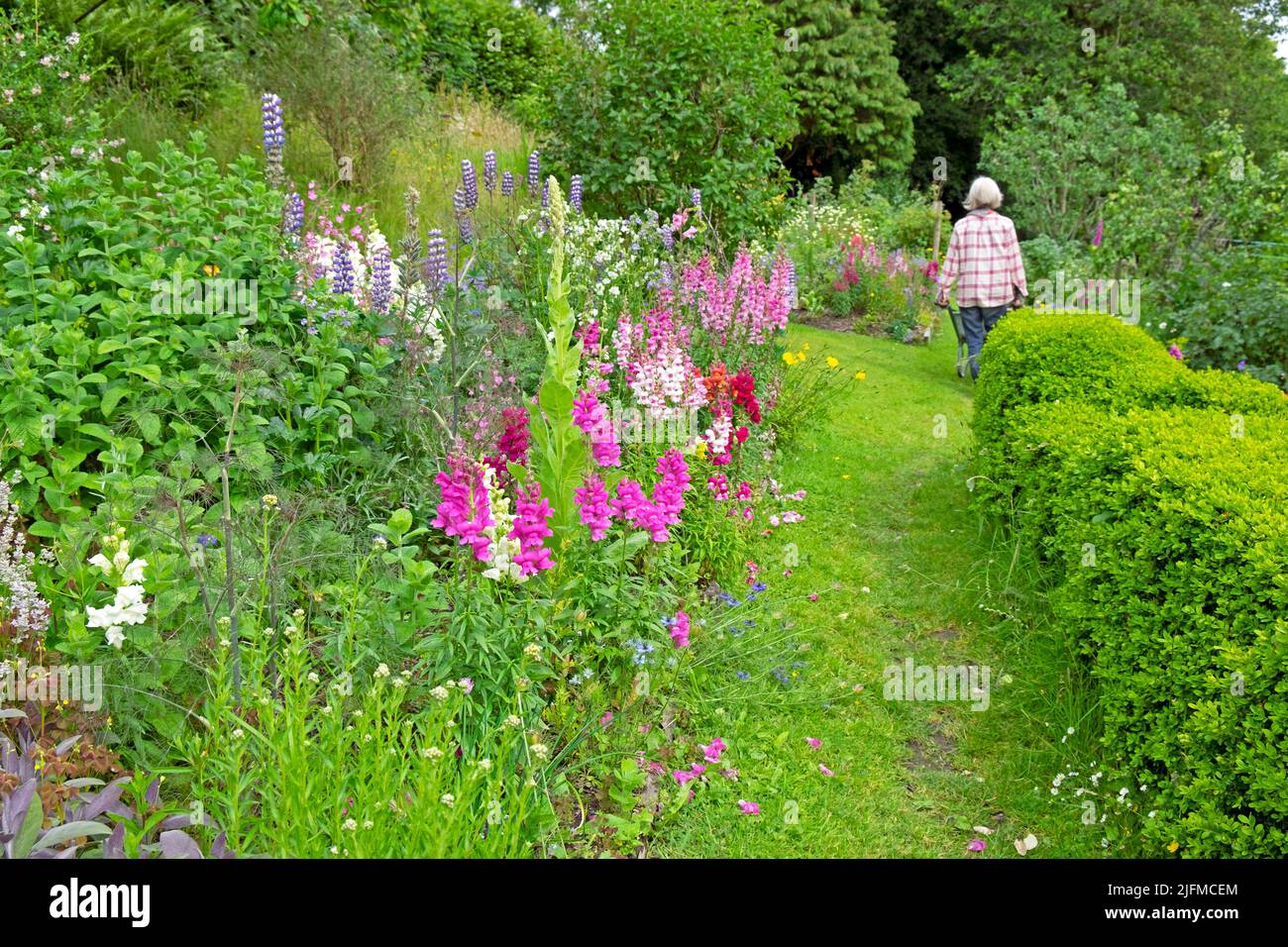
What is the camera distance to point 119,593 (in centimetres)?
237

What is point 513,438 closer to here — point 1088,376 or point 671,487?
point 671,487

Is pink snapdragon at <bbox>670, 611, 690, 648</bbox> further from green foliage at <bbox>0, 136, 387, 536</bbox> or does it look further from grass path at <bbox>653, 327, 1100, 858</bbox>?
green foliage at <bbox>0, 136, 387, 536</bbox>

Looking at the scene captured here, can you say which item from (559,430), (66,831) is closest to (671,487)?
(559,430)

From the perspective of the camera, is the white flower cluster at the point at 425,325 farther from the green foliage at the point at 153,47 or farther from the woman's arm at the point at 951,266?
the woman's arm at the point at 951,266

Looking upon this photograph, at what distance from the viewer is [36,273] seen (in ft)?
13.0

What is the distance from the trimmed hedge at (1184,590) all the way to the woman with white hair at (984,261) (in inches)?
165

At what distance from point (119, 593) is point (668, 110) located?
286 inches

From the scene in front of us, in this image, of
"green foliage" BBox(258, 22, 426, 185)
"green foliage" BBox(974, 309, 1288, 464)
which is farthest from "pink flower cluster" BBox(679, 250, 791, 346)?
"green foliage" BBox(258, 22, 426, 185)

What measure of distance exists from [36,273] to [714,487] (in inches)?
119

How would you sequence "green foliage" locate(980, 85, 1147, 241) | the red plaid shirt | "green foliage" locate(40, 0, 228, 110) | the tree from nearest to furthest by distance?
1. "green foliage" locate(40, 0, 228, 110)
2. the red plaid shirt
3. "green foliage" locate(980, 85, 1147, 241)
4. the tree

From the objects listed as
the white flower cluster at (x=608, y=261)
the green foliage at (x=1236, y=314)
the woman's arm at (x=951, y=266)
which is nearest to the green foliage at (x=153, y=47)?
the white flower cluster at (x=608, y=261)

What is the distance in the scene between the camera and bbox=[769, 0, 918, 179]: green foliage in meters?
20.7

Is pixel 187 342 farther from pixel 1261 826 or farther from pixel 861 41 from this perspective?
pixel 861 41

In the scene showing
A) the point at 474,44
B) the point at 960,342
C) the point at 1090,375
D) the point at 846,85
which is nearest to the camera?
the point at 1090,375
